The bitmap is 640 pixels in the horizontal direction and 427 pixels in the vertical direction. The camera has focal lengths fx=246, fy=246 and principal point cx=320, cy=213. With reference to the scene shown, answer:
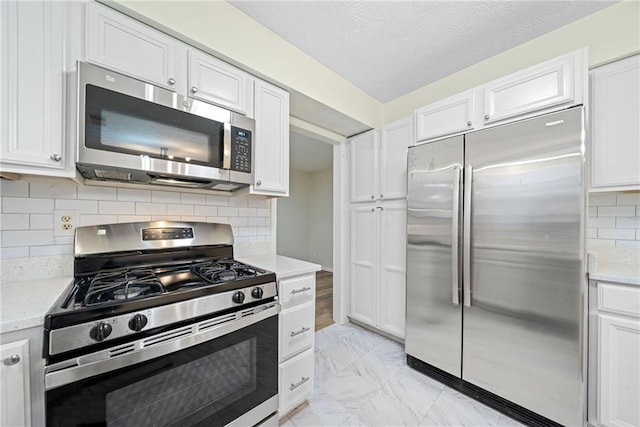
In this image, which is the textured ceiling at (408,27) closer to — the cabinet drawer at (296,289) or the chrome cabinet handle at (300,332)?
the cabinet drawer at (296,289)

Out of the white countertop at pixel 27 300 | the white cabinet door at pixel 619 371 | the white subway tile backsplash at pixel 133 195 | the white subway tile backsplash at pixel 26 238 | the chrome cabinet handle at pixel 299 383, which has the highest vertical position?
the white subway tile backsplash at pixel 133 195

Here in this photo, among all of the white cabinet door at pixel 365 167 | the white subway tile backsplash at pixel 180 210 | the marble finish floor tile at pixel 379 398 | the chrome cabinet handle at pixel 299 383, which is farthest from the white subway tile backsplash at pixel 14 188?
the white cabinet door at pixel 365 167

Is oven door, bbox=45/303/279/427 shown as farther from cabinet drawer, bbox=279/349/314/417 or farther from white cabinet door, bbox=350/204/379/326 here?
white cabinet door, bbox=350/204/379/326

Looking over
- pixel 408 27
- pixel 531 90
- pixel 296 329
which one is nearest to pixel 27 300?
pixel 296 329

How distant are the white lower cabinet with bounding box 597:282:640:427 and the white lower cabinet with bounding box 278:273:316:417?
1620 millimetres

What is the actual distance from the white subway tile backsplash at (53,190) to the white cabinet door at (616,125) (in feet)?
10.2

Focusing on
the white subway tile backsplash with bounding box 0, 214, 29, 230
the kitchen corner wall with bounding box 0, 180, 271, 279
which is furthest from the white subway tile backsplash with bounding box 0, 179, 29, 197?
the white subway tile backsplash with bounding box 0, 214, 29, 230

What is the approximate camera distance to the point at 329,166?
225 inches

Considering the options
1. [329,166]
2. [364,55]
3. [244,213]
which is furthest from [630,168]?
[329,166]

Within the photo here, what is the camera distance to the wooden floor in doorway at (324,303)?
2.96 metres

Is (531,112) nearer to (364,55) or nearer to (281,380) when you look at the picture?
(364,55)

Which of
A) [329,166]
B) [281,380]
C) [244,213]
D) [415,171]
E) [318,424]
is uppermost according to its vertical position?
[329,166]

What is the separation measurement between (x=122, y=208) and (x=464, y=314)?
2330 millimetres

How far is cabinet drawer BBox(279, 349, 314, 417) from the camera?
148 cm
